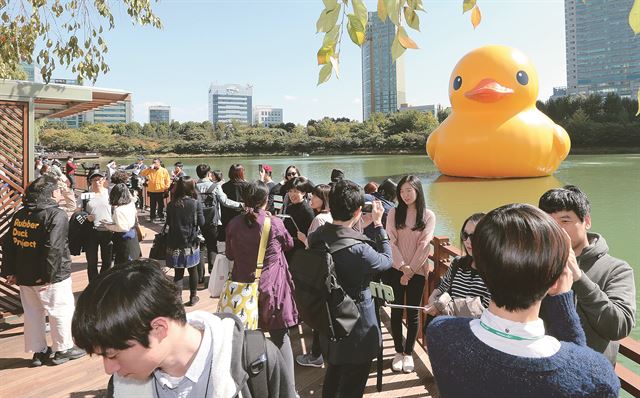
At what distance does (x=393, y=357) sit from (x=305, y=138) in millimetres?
60867

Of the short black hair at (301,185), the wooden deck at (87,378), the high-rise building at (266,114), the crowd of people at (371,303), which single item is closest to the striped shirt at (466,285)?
the crowd of people at (371,303)

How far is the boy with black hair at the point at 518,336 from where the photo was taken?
92 cm

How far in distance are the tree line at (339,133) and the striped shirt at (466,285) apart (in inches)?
1734

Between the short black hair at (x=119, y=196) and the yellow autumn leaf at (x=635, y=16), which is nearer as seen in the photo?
the yellow autumn leaf at (x=635, y=16)

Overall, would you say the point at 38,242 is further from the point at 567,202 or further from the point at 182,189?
the point at 567,202

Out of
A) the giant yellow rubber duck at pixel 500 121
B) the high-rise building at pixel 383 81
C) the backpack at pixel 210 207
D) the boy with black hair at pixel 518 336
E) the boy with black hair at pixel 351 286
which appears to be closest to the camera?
the boy with black hair at pixel 518 336

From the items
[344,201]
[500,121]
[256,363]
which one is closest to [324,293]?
[344,201]

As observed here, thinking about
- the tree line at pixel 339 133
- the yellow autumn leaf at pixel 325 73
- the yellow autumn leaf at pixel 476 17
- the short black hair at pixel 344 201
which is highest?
the tree line at pixel 339 133

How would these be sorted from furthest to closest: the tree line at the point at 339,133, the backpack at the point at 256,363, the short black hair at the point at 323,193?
→ 1. the tree line at the point at 339,133
2. the short black hair at the point at 323,193
3. the backpack at the point at 256,363

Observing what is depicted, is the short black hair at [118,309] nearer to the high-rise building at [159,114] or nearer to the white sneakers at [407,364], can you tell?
the white sneakers at [407,364]

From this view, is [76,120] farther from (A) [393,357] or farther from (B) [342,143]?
(A) [393,357]

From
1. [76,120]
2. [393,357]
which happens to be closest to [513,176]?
[393,357]

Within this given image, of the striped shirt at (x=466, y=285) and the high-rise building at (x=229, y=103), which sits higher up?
the high-rise building at (x=229, y=103)

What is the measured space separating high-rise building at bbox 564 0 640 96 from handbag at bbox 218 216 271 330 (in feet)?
402
